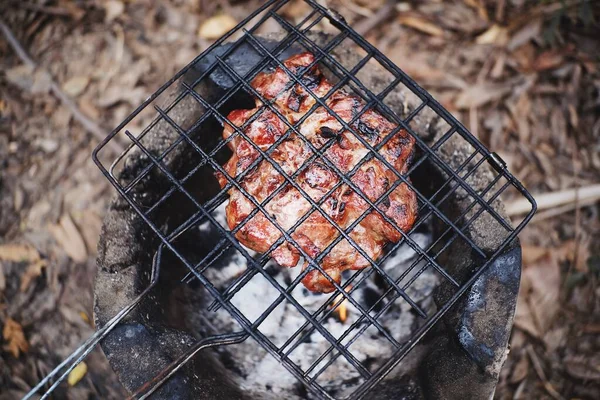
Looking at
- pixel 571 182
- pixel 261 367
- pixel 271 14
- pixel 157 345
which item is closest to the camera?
pixel 157 345

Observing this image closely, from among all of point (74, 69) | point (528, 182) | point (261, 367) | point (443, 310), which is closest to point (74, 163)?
point (74, 69)

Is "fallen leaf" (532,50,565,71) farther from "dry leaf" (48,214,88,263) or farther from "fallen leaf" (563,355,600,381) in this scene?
"dry leaf" (48,214,88,263)

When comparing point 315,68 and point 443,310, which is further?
point 315,68

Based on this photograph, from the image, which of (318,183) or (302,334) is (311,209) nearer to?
(318,183)

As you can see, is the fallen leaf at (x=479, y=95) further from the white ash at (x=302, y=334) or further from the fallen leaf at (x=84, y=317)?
the fallen leaf at (x=84, y=317)

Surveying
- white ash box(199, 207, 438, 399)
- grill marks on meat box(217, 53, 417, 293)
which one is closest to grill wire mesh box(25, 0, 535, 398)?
grill marks on meat box(217, 53, 417, 293)

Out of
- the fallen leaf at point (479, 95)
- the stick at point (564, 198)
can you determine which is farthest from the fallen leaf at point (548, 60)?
the stick at point (564, 198)

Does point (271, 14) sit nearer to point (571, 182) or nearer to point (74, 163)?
point (74, 163)
